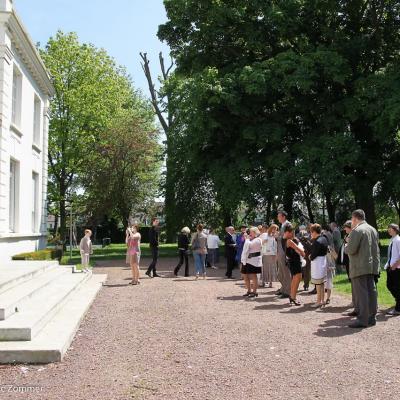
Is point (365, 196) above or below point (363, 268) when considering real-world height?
above

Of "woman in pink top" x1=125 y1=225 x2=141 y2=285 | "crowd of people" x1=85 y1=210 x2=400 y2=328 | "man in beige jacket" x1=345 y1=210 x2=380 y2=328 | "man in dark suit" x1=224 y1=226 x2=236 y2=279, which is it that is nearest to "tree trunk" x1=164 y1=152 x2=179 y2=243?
"man in dark suit" x1=224 y1=226 x2=236 y2=279

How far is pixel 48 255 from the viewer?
20.7 m

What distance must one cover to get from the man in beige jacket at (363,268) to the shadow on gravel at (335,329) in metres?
0.21

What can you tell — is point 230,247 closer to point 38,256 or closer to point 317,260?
point 38,256

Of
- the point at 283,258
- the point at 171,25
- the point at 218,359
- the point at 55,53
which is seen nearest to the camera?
the point at 218,359

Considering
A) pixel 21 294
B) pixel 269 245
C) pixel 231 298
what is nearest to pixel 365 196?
pixel 269 245

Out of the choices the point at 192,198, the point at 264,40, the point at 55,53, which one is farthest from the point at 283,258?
the point at 55,53

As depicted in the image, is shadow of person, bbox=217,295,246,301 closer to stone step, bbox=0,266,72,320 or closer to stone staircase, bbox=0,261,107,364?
stone staircase, bbox=0,261,107,364

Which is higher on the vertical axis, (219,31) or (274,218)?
(219,31)

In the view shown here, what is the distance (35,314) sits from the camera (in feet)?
26.2

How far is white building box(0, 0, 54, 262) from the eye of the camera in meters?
17.4

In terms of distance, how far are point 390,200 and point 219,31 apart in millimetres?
12703

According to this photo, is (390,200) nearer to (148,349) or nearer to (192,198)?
(192,198)

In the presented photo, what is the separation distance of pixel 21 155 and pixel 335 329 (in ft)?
51.3
